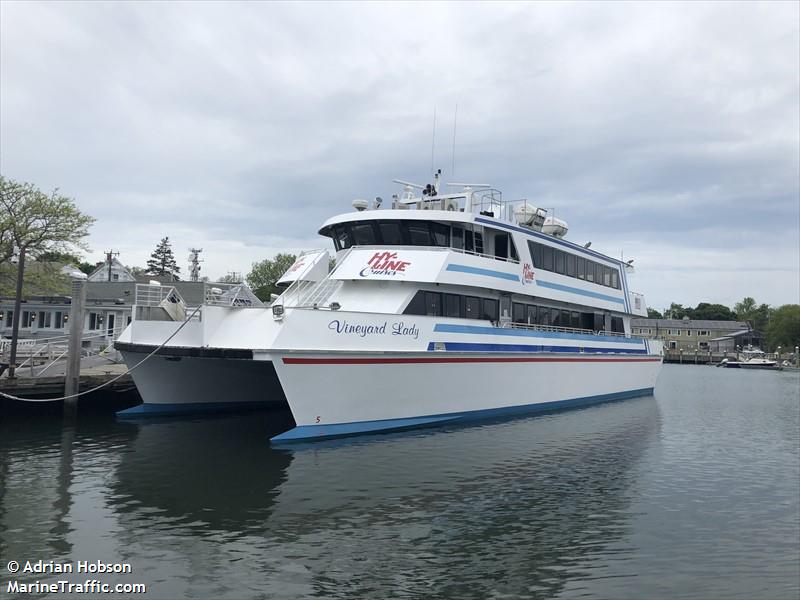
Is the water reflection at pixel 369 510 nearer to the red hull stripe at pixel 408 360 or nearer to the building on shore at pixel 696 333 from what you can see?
the red hull stripe at pixel 408 360

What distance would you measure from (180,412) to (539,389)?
11.2 metres

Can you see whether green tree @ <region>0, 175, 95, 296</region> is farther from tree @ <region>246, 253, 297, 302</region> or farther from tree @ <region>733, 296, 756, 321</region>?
tree @ <region>733, 296, 756, 321</region>

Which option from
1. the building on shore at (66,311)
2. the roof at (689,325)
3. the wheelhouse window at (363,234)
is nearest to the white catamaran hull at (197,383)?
the wheelhouse window at (363,234)

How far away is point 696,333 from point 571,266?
89603 mm

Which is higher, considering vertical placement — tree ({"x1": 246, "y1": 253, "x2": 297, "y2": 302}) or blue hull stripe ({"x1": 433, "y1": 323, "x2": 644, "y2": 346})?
tree ({"x1": 246, "y1": 253, "x2": 297, "y2": 302})

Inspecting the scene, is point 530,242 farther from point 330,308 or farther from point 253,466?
point 253,466

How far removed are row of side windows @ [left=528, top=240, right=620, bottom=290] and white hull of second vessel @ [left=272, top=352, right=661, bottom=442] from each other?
10.4 feet

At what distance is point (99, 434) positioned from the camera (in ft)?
46.6

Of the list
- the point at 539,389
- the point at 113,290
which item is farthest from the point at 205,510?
the point at 113,290

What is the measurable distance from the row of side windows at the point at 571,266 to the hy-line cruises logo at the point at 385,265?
18.6 ft

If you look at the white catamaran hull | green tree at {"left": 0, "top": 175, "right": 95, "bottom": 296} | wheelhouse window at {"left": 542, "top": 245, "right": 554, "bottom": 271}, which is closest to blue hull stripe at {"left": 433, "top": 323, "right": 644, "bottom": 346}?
wheelhouse window at {"left": 542, "top": 245, "right": 554, "bottom": 271}

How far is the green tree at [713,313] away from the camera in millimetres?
125625

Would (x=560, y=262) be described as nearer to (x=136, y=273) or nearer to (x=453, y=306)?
(x=453, y=306)

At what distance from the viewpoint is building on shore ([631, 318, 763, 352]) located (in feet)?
318
